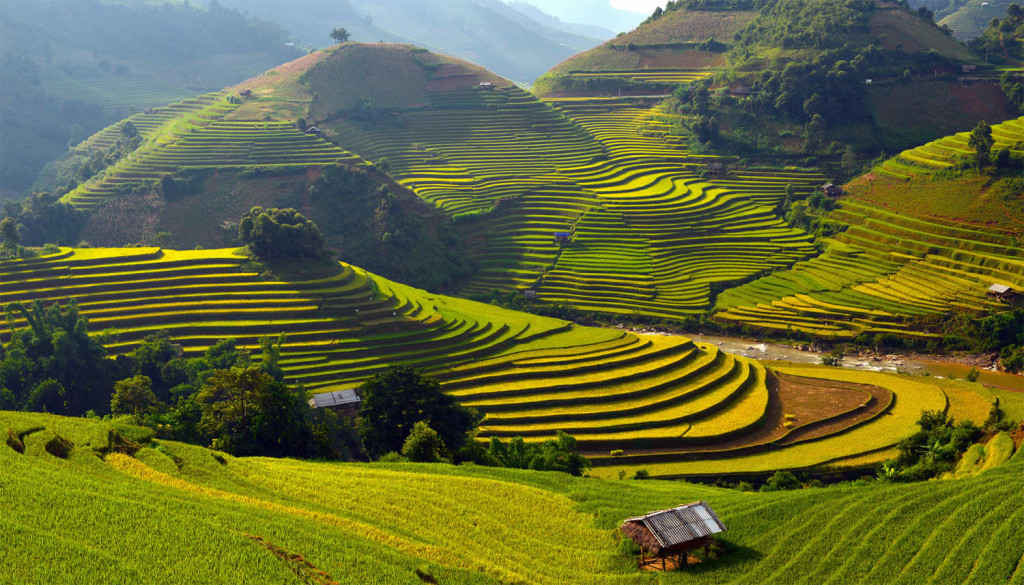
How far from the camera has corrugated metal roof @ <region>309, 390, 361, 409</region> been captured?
113 ft

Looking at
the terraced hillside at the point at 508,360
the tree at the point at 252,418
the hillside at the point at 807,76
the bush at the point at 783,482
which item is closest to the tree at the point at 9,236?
the terraced hillside at the point at 508,360

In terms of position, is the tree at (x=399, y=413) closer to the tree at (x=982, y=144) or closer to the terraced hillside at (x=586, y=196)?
the terraced hillside at (x=586, y=196)

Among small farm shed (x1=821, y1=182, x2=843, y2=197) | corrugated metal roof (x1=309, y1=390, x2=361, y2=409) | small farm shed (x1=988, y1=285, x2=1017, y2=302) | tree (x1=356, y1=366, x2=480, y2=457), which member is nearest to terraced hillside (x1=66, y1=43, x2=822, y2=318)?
small farm shed (x1=821, y1=182, x2=843, y2=197)

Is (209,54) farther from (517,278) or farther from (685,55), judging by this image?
(517,278)

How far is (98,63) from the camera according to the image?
128875mm

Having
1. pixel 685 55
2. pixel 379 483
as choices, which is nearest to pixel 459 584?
pixel 379 483

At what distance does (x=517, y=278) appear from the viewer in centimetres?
5666

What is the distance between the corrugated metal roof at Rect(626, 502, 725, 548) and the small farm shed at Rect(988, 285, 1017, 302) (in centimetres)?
3750

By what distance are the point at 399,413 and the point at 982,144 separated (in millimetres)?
50086

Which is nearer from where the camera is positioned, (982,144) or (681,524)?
(681,524)

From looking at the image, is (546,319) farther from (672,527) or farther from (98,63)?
(98,63)

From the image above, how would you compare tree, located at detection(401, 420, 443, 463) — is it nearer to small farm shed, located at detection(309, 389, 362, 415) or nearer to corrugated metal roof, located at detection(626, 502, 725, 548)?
small farm shed, located at detection(309, 389, 362, 415)

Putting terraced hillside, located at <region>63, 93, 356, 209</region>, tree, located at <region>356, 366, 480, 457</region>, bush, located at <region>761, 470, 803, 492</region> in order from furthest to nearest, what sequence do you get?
terraced hillside, located at <region>63, 93, 356, 209</region> < tree, located at <region>356, 366, 480, 457</region> < bush, located at <region>761, 470, 803, 492</region>

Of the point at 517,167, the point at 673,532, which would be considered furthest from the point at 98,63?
the point at 673,532
